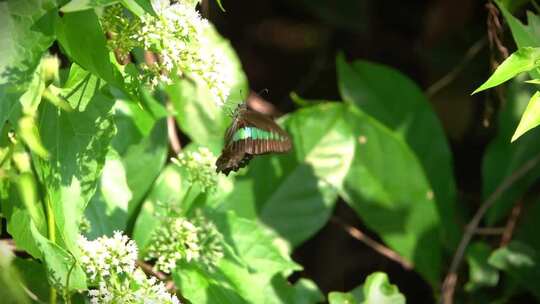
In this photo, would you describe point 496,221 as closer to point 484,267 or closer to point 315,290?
point 484,267

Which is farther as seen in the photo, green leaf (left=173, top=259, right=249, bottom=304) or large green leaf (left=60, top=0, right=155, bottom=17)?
green leaf (left=173, top=259, right=249, bottom=304)

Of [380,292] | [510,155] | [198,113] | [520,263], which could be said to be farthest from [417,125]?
[380,292]

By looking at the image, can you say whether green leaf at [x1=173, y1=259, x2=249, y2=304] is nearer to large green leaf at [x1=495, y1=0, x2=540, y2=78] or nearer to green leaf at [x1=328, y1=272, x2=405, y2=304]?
green leaf at [x1=328, y1=272, x2=405, y2=304]

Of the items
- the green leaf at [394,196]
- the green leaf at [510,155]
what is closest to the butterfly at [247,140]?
the green leaf at [394,196]

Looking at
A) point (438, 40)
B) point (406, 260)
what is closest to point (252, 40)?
point (438, 40)

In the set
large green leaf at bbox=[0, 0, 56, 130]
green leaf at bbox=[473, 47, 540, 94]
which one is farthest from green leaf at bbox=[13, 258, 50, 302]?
green leaf at bbox=[473, 47, 540, 94]

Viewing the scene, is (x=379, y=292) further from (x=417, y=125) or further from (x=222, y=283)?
(x=417, y=125)
